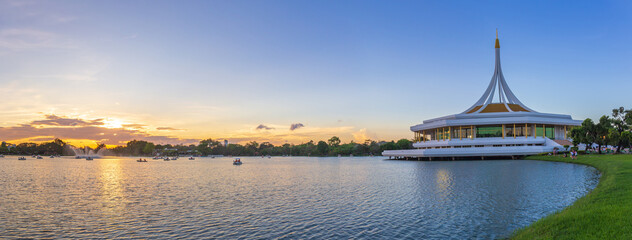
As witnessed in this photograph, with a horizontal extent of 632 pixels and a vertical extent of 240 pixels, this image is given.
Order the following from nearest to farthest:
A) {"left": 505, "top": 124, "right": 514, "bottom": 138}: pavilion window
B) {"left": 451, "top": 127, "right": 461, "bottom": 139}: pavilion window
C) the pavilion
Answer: the pavilion, {"left": 505, "top": 124, "right": 514, "bottom": 138}: pavilion window, {"left": 451, "top": 127, "right": 461, "bottom": 139}: pavilion window

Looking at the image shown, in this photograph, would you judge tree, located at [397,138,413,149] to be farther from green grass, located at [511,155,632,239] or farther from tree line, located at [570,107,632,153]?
green grass, located at [511,155,632,239]

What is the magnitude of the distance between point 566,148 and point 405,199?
221 ft

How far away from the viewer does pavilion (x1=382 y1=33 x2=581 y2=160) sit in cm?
8000

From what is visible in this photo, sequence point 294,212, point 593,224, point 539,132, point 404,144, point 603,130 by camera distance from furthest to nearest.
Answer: point 404,144 → point 539,132 → point 603,130 → point 294,212 → point 593,224

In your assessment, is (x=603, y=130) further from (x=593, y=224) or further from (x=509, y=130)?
(x=593, y=224)

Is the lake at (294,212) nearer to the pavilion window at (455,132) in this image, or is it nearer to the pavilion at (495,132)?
the pavilion at (495,132)

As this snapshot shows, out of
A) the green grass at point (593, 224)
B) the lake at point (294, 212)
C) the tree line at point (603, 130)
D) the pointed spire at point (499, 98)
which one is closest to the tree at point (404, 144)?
the pointed spire at point (499, 98)

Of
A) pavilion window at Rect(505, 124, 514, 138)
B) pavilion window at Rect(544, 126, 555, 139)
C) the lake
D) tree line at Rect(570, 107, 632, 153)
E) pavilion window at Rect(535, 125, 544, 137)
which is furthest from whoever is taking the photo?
pavilion window at Rect(544, 126, 555, 139)

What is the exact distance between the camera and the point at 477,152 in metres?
77.4

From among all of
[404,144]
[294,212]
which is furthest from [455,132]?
[294,212]

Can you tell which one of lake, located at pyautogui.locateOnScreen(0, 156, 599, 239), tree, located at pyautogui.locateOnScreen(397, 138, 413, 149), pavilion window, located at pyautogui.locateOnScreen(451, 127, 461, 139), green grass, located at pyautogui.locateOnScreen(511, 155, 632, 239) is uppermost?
pavilion window, located at pyautogui.locateOnScreen(451, 127, 461, 139)

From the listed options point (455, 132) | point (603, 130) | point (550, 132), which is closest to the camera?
point (603, 130)

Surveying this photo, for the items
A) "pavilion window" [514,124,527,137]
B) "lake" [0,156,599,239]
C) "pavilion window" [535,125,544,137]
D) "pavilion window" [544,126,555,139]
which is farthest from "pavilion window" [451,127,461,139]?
"lake" [0,156,599,239]

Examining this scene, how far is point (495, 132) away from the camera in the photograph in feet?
298
